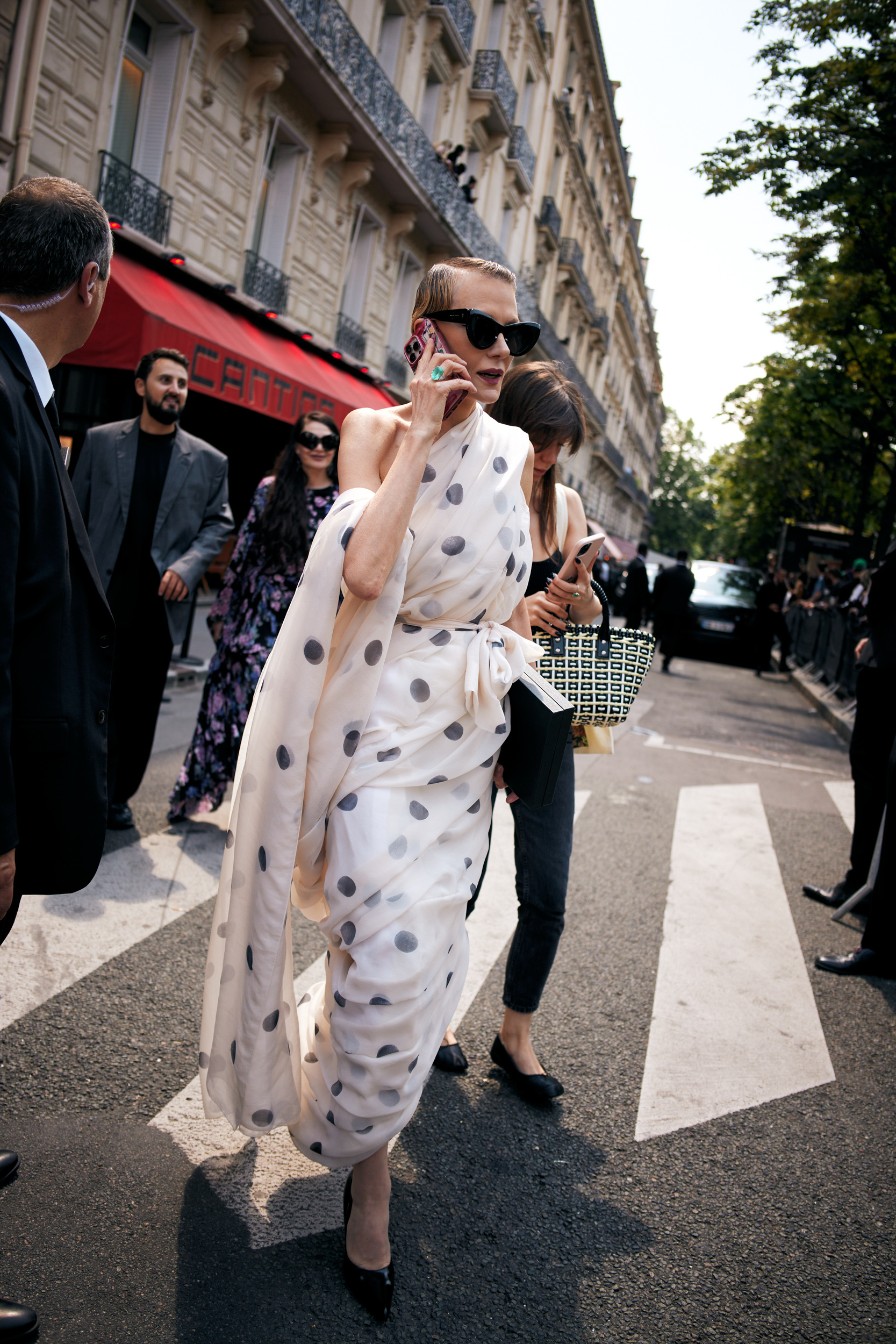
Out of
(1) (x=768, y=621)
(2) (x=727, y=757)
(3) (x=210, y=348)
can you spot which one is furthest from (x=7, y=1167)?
(1) (x=768, y=621)

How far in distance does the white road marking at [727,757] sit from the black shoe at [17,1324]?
7950 mm

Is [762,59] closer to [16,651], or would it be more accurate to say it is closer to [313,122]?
[313,122]

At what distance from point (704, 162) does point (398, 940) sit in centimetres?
1534

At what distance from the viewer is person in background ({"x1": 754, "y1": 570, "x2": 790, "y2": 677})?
740 inches

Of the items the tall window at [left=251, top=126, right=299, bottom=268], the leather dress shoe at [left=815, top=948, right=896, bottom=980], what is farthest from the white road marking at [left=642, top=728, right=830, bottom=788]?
the tall window at [left=251, top=126, right=299, bottom=268]

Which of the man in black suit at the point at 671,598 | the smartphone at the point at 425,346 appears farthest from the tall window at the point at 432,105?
the smartphone at the point at 425,346

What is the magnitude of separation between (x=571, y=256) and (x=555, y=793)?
3824 cm

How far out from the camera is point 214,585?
15.1 metres

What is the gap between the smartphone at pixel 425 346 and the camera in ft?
6.75

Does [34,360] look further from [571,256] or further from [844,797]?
[571,256]

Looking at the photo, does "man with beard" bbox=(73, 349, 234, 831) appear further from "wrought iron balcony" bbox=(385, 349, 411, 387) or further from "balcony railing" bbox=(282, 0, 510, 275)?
"wrought iron balcony" bbox=(385, 349, 411, 387)

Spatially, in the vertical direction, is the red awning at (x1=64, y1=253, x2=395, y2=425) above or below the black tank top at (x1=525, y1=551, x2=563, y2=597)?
above

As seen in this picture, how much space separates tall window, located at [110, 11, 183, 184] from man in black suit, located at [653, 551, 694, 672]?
1015 centimetres

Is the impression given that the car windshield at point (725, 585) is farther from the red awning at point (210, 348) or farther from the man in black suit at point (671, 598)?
the red awning at point (210, 348)
